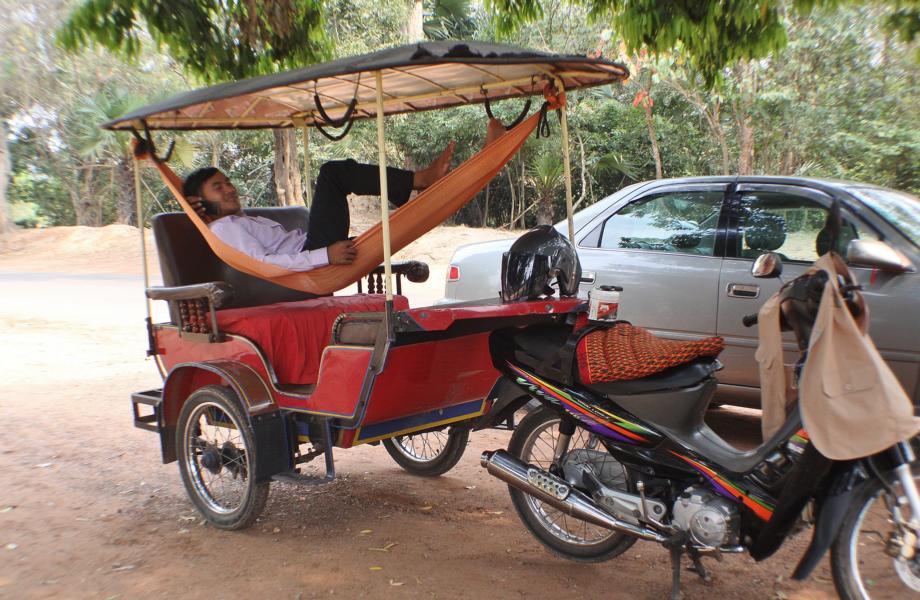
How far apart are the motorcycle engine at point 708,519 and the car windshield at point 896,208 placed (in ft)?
8.99

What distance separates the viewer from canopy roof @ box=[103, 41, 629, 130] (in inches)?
131

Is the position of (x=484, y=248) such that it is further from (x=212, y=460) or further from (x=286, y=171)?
(x=286, y=171)

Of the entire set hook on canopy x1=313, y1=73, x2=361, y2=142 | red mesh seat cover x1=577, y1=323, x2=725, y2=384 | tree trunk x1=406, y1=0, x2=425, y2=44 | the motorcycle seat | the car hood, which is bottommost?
the motorcycle seat

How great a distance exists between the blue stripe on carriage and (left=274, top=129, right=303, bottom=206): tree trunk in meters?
6.74

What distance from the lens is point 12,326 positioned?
37.2 ft

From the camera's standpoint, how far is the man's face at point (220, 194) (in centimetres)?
486

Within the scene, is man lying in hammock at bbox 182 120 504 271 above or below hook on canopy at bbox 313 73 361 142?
below

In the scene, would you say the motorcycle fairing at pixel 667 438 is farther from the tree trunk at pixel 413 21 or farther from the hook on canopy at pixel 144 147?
the tree trunk at pixel 413 21

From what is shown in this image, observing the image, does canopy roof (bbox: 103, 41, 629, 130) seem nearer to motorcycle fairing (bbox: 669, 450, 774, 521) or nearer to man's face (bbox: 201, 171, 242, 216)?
man's face (bbox: 201, 171, 242, 216)

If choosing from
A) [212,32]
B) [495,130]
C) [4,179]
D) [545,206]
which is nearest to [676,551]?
[495,130]

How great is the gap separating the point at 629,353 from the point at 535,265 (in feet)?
2.37

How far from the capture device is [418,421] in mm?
4211

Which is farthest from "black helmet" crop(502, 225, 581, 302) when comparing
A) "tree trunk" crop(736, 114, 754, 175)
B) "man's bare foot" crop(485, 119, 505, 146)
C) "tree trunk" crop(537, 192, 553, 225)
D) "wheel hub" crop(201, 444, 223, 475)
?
"tree trunk" crop(537, 192, 553, 225)

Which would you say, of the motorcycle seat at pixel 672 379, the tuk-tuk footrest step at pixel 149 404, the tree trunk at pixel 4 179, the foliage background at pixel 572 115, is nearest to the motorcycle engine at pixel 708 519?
the motorcycle seat at pixel 672 379
